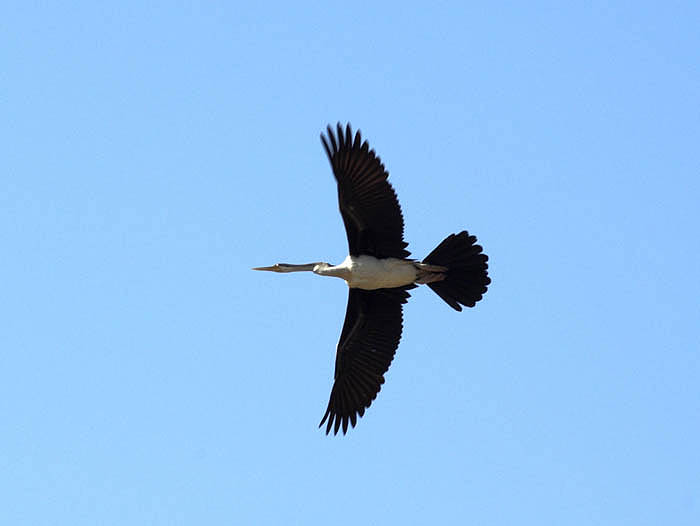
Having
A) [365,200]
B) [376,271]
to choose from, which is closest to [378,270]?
[376,271]

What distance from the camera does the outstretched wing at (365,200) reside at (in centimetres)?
1850

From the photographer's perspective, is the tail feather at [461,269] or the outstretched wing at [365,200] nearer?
the outstretched wing at [365,200]

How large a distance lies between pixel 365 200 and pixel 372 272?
101 cm

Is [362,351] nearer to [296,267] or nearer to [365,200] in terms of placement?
[296,267]

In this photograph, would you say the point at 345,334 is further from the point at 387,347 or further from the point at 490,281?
the point at 490,281

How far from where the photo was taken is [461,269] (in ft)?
64.0

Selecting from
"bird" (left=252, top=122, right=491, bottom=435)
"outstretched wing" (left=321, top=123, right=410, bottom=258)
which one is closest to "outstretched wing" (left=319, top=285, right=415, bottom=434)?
"bird" (left=252, top=122, right=491, bottom=435)

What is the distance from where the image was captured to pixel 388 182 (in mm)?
18641

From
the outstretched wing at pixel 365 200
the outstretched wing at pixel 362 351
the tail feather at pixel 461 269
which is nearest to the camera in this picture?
the outstretched wing at pixel 365 200

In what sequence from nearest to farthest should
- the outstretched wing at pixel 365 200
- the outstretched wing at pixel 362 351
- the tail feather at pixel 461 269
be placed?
the outstretched wing at pixel 365 200, the tail feather at pixel 461 269, the outstretched wing at pixel 362 351

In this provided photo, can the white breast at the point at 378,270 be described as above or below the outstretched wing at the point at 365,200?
below

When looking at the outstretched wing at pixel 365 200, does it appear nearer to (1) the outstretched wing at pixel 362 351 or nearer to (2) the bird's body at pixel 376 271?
(2) the bird's body at pixel 376 271

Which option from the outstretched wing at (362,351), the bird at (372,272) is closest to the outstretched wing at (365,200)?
the bird at (372,272)

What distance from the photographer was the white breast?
19.2 m
